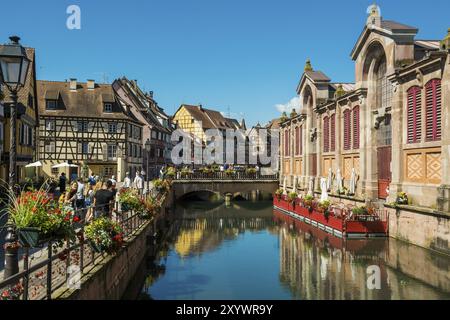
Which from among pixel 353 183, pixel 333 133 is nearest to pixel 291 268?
Answer: pixel 353 183

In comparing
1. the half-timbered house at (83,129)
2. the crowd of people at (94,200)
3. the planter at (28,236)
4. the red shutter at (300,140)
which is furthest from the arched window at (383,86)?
the half-timbered house at (83,129)

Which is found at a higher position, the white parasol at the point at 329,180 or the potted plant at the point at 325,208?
the white parasol at the point at 329,180

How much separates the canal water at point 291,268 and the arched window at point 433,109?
541 cm

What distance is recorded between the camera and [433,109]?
2153 centimetres

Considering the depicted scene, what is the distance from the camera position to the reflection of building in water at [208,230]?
1015 inches

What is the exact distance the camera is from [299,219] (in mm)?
36000

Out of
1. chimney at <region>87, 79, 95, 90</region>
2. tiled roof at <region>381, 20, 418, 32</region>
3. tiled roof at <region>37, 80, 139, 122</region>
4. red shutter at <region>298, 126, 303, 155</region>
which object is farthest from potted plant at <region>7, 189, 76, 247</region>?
chimney at <region>87, 79, 95, 90</region>

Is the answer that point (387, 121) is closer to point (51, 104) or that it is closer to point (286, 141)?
point (286, 141)

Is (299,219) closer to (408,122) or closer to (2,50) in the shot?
(408,122)

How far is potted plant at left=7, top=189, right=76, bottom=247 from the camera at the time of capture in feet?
25.3

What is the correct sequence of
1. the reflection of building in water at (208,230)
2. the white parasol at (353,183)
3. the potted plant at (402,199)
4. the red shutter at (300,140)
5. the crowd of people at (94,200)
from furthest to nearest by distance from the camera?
1. the red shutter at (300,140)
2. the white parasol at (353,183)
3. the reflection of building in water at (208,230)
4. the potted plant at (402,199)
5. the crowd of people at (94,200)

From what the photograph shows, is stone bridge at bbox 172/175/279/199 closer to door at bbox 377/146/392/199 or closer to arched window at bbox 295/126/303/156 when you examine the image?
arched window at bbox 295/126/303/156

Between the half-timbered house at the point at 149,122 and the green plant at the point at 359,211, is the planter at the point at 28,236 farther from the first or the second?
the half-timbered house at the point at 149,122
